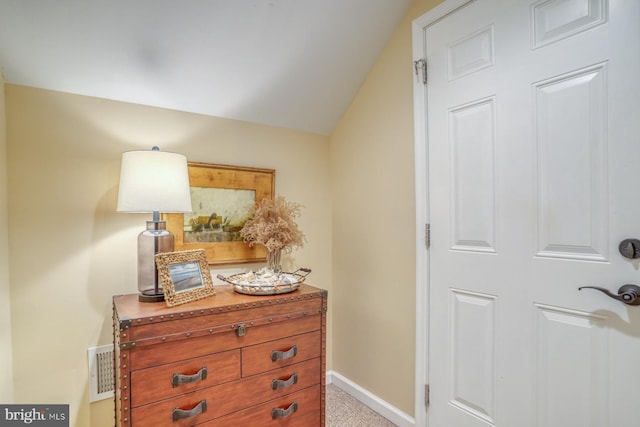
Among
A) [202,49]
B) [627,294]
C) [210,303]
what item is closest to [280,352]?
[210,303]

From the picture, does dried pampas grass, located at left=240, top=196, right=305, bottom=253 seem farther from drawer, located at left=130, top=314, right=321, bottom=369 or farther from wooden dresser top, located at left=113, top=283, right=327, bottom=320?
drawer, located at left=130, top=314, right=321, bottom=369

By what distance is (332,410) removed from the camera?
2.08 meters

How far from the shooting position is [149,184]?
1.47 metres

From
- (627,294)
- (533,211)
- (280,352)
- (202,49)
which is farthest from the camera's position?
(202,49)

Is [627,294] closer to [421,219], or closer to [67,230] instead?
[421,219]

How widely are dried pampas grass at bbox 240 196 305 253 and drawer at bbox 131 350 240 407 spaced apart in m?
0.61

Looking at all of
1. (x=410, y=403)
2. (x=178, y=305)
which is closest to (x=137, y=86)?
(x=178, y=305)

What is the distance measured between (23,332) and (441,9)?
2.48 metres

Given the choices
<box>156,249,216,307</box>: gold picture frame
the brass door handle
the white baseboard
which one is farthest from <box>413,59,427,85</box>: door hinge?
the white baseboard

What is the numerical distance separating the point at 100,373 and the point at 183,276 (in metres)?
0.72

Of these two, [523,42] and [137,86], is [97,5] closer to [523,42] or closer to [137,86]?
[137,86]

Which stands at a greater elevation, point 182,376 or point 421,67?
point 421,67

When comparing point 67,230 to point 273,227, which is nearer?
point 67,230

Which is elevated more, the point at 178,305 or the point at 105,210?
the point at 105,210
